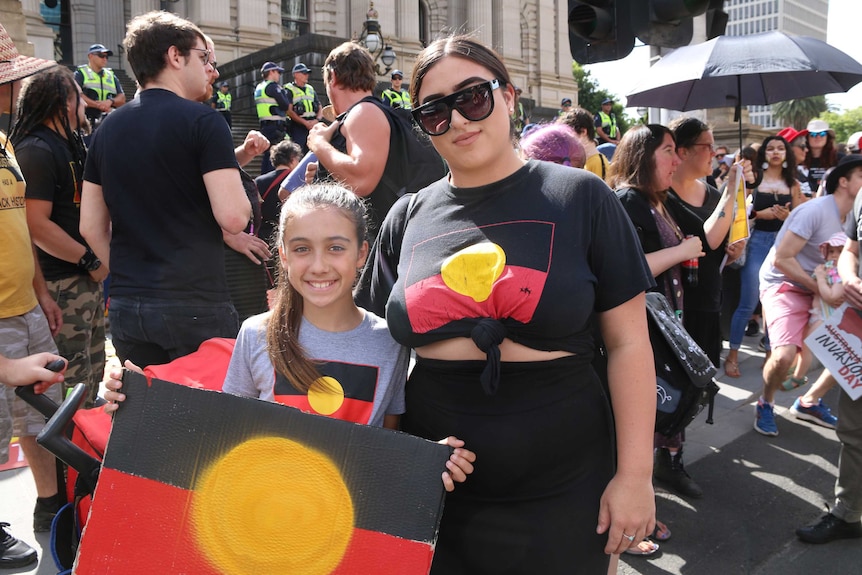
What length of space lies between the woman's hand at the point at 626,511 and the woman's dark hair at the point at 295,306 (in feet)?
2.71

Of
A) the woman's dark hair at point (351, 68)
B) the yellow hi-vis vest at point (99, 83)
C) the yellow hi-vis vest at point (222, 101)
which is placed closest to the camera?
the woman's dark hair at point (351, 68)

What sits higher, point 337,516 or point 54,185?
point 54,185

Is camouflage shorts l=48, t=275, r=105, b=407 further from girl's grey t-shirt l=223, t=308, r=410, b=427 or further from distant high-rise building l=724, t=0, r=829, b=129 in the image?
distant high-rise building l=724, t=0, r=829, b=129

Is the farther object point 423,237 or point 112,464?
point 423,237

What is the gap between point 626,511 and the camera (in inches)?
71.1

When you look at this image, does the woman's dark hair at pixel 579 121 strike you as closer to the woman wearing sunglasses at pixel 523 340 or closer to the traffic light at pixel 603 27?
the traffic light at pixel 603 27

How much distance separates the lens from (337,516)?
1.66m

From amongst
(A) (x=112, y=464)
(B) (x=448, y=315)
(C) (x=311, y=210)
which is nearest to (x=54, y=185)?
(C) (x=311, y=210)

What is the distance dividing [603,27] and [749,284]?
10.3 feet

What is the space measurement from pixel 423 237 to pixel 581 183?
0.44 meters

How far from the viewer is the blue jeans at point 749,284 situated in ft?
22.1

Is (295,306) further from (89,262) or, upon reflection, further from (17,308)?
(89,262)

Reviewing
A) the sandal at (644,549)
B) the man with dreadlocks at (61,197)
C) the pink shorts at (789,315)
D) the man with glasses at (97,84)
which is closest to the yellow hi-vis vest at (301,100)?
the man with glasses at (97,84)

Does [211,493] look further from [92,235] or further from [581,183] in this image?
[92,235]
